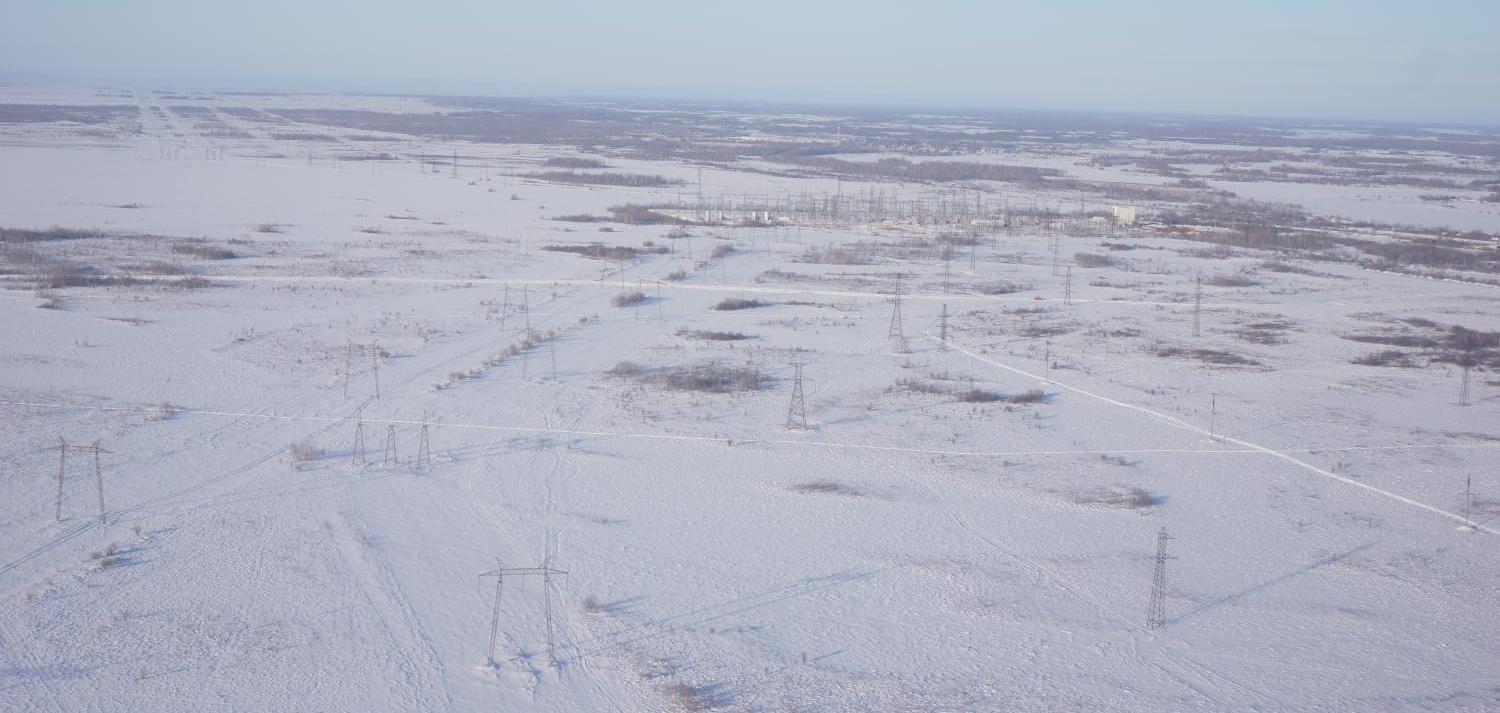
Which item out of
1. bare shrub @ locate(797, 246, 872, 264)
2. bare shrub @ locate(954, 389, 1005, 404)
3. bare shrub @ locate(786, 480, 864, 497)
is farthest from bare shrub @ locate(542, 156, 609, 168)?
bare shrub @ locate(786, 480, 864, 497)

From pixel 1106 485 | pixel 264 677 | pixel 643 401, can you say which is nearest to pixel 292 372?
pixel 643 401

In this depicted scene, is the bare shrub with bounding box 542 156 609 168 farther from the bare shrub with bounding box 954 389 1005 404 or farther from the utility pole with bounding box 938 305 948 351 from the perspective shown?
the bare shrub with bounding box 954 389 1005 404

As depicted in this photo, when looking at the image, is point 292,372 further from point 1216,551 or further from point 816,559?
point 1216,551

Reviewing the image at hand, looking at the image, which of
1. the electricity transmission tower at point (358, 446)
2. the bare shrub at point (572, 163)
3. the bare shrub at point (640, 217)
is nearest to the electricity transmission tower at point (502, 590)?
the electricity transmission tower at point (358, 446)

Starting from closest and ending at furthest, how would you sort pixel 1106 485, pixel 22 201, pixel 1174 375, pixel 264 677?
1. pixel 264 677
2. pixel 1106 485
3. pixel 1174 375
4. pixel 22 201

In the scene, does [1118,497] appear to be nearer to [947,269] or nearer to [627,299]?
[627,299]

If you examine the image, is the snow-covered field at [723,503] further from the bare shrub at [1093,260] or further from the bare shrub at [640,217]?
the bare shrub at [640,217]
